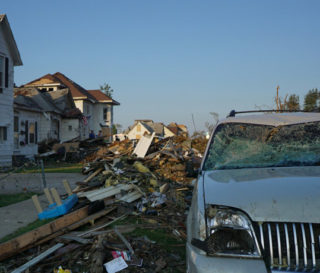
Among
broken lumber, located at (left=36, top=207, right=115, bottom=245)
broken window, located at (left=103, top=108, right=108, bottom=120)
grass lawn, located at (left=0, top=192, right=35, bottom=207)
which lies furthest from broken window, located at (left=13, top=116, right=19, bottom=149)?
broken window, located at (left=103, top=108, right=108, bottom=120)

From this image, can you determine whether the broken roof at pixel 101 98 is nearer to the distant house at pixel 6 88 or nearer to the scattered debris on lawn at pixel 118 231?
the distant house at pixel 6 88

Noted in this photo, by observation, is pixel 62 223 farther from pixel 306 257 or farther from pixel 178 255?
pixel 306 257

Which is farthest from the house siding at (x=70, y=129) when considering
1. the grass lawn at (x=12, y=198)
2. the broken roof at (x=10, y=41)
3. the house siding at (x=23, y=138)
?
→ the grass lawn at (x=12, y=198)

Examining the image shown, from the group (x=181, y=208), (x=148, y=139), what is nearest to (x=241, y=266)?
(x=181, y=208)

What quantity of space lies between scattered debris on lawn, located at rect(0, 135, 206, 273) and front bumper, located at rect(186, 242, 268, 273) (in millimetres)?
1558

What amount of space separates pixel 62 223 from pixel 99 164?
6141 millimetres

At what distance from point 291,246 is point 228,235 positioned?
0.42 m

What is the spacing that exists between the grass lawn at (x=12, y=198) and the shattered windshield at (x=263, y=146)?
272 inches

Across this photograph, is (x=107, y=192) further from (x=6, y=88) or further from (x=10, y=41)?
(x=10, y=41)

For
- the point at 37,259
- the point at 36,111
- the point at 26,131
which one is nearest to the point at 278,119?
the point at 37,259

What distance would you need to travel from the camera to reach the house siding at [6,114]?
59.1ft

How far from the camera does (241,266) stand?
2.04 m

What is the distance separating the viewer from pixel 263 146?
3.52 metres

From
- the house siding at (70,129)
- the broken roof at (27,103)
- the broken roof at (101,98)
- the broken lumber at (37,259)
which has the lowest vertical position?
the broken lumber at (37,259)
